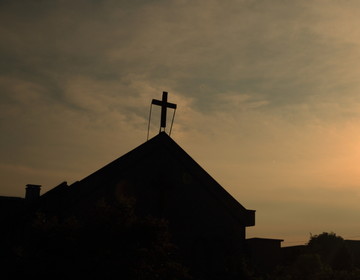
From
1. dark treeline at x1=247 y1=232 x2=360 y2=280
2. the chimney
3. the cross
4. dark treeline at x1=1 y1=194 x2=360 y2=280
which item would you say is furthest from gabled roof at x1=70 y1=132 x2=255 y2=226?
the chimney

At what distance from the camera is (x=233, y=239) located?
26406 millimetres

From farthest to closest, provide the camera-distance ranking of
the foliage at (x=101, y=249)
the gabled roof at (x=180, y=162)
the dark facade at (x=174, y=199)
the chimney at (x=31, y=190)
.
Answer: the chimney at (x=31, y=190), the gabled roof at (x=180, y=162), the dark facade at (x=174, y=199), the foliage at (x=101, y=249)

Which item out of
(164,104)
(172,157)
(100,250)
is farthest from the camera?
(164,104)

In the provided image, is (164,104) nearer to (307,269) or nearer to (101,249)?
(307,269)

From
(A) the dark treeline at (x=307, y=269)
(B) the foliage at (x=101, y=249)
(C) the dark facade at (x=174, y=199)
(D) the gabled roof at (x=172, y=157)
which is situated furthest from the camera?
(D) the gabled roof at (x=172, y=157)

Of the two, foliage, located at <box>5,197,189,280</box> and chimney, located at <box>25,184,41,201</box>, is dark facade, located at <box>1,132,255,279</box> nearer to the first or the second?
foliage, located at <box>5,197,189,280</box>

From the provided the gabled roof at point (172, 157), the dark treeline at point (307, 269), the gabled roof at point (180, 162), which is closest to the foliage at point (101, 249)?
the dark treeline at point (307, 269)

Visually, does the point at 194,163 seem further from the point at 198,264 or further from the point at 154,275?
the point at 154,275

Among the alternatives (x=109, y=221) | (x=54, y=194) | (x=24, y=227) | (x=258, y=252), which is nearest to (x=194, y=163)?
(x=54, y=194)

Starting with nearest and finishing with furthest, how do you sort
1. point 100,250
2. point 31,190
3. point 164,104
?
1. point 100,250
2. point 164,104
3. point 31,190

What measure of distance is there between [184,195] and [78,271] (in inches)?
457

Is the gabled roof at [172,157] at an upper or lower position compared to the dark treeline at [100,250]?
upper

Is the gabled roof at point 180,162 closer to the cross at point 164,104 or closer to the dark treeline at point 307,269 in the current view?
the cross at point 164,104

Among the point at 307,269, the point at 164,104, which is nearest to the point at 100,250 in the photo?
the point at 164,104
